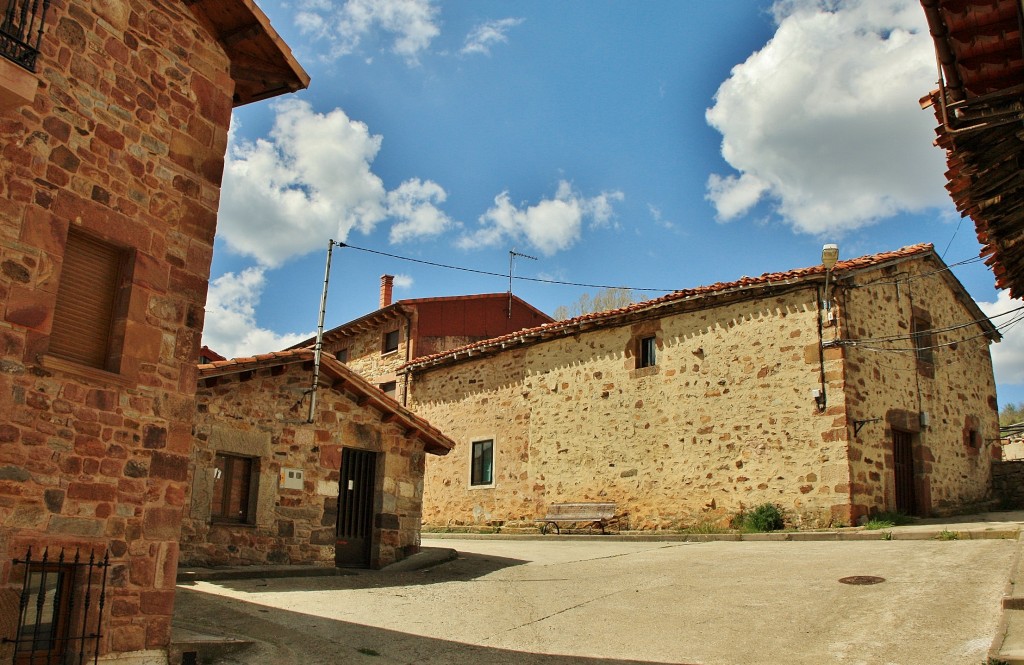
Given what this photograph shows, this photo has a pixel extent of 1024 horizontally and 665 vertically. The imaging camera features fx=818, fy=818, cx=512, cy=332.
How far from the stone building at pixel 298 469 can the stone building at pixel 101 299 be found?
144 inches

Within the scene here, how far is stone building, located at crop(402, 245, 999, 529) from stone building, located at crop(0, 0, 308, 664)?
1069cm

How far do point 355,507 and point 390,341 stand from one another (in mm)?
12841

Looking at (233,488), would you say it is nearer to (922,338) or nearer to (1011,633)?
(1011,633)

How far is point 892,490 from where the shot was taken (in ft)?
48.4

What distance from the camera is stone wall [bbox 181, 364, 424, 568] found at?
10820 mm

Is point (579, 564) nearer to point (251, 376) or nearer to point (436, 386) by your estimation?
point (251, 376)

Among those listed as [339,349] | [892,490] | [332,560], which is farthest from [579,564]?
[339,349]

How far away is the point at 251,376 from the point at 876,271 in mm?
11443

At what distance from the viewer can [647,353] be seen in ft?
56.7

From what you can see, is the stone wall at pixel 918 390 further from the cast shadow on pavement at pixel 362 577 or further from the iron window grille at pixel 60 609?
the iron window grille at pixel 60 609

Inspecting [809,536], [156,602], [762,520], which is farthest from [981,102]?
[762,520]

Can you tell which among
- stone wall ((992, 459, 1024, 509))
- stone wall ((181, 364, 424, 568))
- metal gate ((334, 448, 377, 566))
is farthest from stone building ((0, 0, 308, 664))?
stone wall ((992, 459, 1024, 509))

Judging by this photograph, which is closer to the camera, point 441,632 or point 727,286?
point 441,632

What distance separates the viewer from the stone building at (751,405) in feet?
47.1
